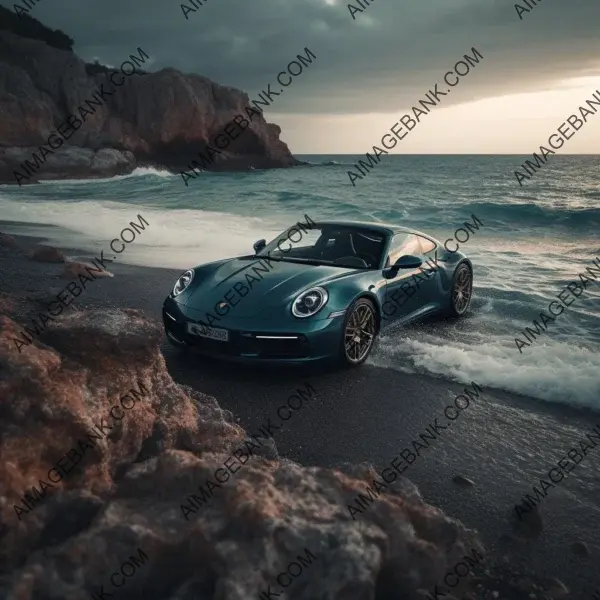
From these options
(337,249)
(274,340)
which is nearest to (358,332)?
(274,340)

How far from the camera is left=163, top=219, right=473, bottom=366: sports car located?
4883 mm

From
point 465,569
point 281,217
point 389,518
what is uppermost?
point 389,518

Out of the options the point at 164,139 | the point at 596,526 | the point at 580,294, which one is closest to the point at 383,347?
the point at 596,526

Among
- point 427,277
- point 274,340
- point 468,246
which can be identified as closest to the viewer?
point 274,340

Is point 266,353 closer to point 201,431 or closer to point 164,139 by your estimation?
point 201,431

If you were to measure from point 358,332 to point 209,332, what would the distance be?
1.26m

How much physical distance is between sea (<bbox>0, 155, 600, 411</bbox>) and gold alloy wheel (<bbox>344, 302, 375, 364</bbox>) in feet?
0.64

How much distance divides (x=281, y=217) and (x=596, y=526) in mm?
18927

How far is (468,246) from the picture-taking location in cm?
1462

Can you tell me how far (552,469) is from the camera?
3635mm

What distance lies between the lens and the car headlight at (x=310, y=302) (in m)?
4.96

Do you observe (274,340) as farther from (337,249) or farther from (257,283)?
(337,249)

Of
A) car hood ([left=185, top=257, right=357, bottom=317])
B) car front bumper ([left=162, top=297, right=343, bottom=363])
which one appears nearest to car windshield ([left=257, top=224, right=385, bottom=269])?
car hood ([left=185, top=257, right=357, bottom=317])

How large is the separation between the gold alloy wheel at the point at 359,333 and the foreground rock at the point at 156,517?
2457 millimetres
